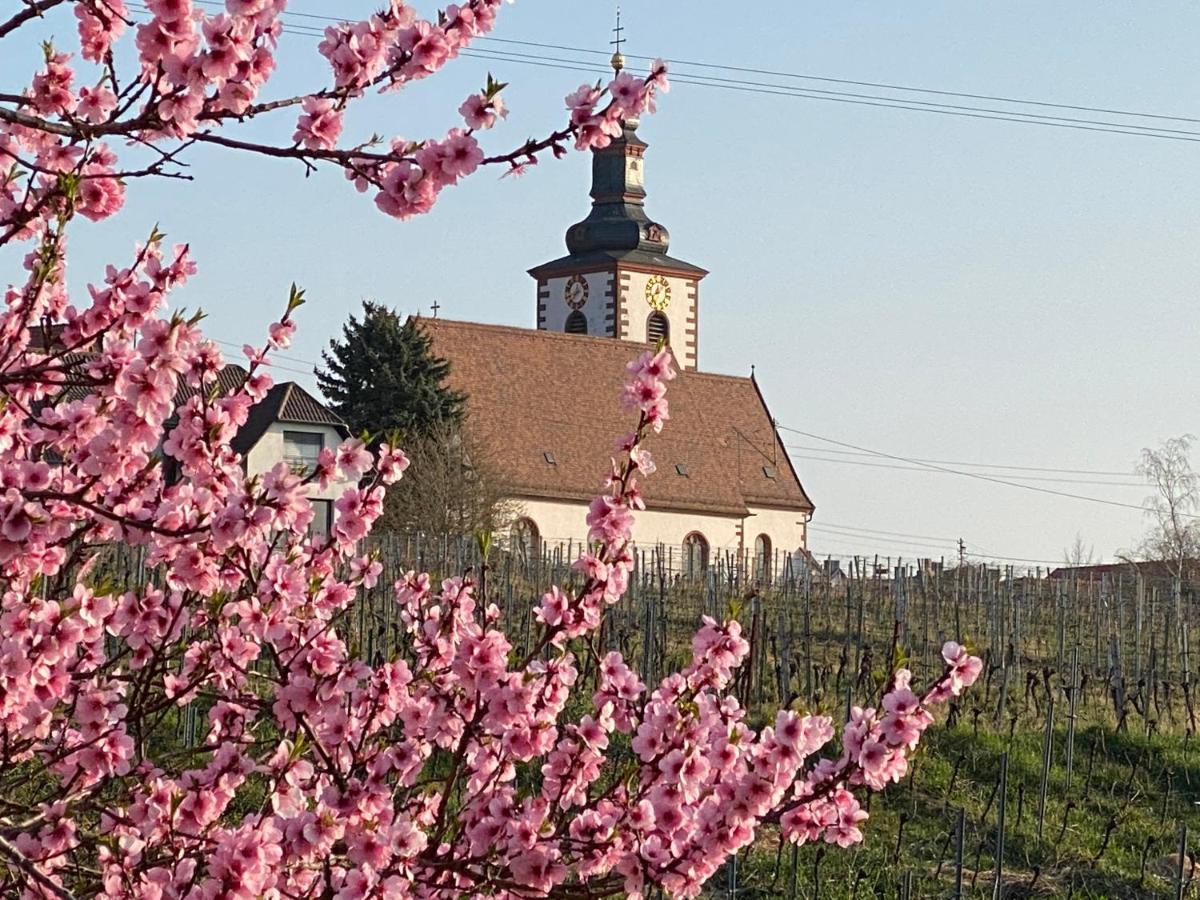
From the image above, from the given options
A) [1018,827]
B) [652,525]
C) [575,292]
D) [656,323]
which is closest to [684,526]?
[652,525]

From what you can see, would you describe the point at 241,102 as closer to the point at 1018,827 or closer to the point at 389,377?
the point at 1018,827

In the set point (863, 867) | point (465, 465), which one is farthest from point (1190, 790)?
point (465, 465)

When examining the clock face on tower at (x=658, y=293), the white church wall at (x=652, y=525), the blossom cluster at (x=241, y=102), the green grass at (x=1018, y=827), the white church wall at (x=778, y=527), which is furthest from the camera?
the clock face on tower at (x=658, y=293)

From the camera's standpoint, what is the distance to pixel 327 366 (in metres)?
45.1

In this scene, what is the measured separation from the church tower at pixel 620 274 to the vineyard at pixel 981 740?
46.8 metres

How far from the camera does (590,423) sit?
5334 centimetres

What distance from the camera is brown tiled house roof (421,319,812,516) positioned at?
169 feet

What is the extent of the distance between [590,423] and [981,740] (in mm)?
40858

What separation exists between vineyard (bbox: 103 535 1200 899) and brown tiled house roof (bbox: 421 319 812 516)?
96.9 feet

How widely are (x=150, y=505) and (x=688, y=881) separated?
158cm

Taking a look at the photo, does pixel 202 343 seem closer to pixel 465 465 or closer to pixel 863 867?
pixel 863 867

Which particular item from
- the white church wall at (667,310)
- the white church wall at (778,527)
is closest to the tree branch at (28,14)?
the white church wall at (778,527)

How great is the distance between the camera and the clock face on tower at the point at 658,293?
68688 mm

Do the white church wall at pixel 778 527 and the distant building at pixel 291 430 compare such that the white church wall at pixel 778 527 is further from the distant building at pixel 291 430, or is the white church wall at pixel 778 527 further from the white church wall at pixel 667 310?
the distant building at pixel 291 430
